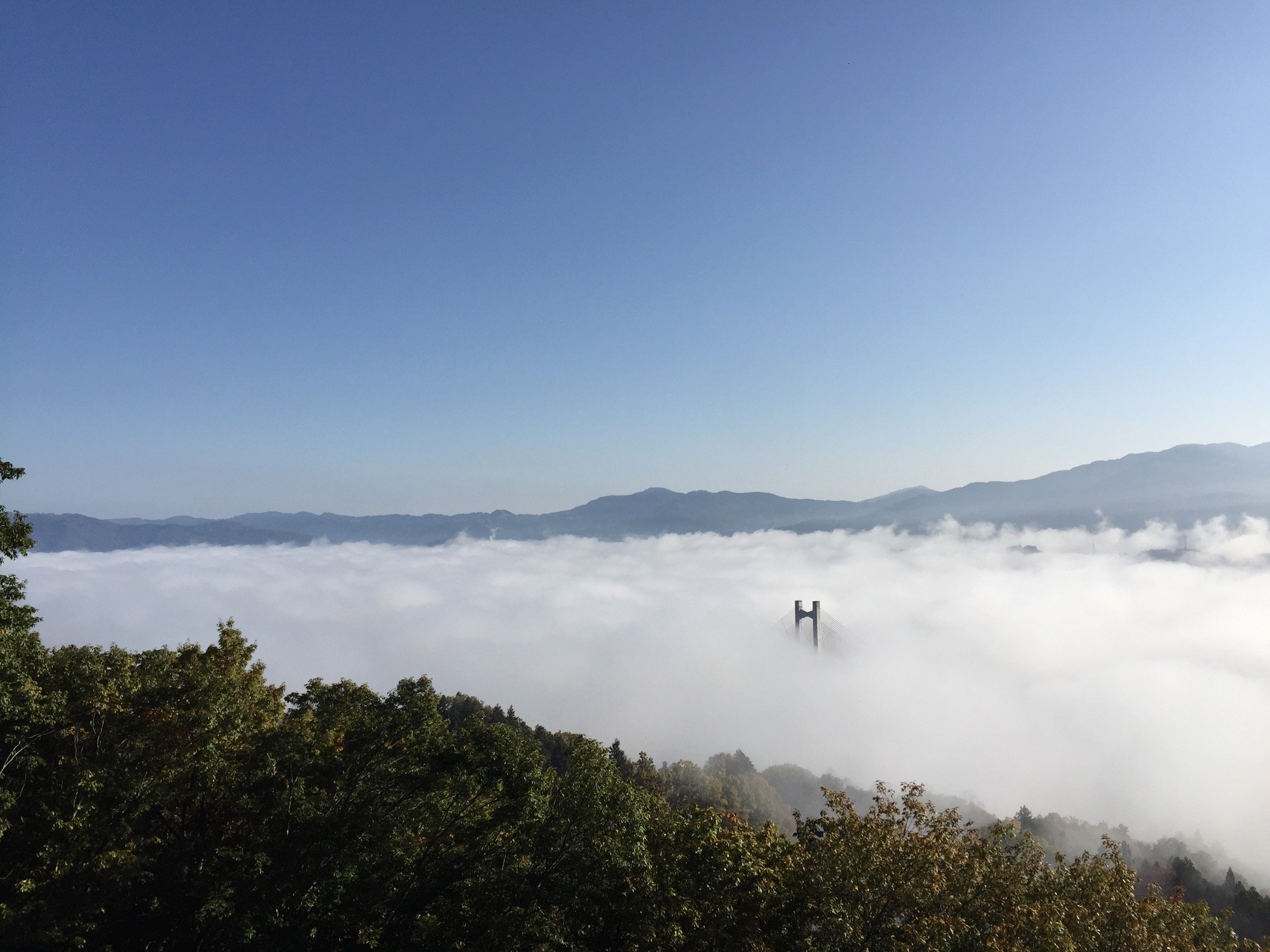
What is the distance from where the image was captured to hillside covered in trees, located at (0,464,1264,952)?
14.2 m

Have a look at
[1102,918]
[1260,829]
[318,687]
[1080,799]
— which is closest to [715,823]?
[1102,918]

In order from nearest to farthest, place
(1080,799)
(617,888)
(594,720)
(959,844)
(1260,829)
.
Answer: (617,888) < (959,844) < (1260,829) < (1080,799) < (594,720)

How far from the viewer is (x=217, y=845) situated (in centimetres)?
1652

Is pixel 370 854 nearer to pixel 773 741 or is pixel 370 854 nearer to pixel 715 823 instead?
pixel 715 823

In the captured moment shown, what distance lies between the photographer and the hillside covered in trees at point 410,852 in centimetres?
1416

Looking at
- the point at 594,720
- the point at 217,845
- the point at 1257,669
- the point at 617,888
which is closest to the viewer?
the point at 617,888

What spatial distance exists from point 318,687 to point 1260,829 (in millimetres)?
121980

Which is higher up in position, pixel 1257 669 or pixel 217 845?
pixel 217 845

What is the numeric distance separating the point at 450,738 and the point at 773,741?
152681 millimetres

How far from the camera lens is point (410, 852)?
53.1 feet

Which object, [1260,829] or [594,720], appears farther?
[594,720]

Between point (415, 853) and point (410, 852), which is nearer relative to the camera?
point (410, 852)

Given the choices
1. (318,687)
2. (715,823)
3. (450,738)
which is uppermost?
(318,687)

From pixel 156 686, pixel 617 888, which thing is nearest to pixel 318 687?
pixel 156 686
